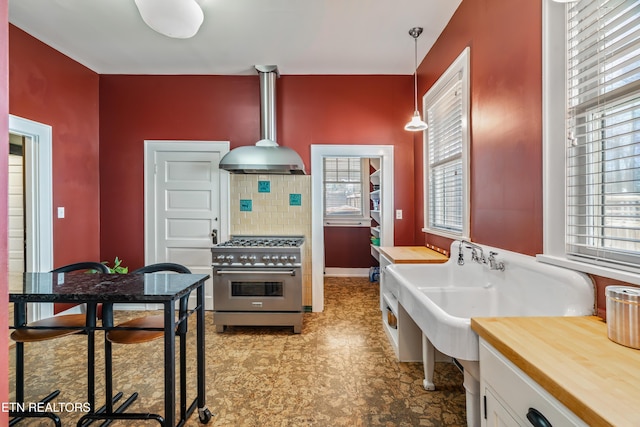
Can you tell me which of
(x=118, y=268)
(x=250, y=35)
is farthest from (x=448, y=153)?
(x=118, y=268)

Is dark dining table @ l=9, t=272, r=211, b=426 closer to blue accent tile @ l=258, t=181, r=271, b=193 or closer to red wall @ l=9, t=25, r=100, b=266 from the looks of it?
red wall @ l=9, t=25, r=100, b=266

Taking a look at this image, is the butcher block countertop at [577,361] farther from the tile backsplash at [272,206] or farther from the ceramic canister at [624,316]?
the tile backsplash at [272,206]

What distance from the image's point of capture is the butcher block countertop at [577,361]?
2.14ft

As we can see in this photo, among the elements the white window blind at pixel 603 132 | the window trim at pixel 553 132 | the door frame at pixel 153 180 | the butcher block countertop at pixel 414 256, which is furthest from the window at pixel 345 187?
the white window blind at pixel 603 132

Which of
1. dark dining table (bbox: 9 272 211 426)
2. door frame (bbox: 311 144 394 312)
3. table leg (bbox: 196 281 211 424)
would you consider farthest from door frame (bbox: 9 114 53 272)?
door frame (bbox: 311 144 394 312)

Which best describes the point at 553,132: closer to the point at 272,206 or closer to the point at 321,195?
the point at 321,195

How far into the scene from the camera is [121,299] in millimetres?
1412

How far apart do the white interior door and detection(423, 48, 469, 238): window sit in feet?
7.63

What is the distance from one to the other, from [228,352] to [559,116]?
9.09 ft

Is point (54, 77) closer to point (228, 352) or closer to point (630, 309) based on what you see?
point (228, 352)

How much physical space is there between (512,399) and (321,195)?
112 inches

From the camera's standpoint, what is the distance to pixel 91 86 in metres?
3.53

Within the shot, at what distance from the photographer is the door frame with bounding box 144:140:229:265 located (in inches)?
143

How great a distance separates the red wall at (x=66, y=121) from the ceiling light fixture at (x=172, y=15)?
172 cm
